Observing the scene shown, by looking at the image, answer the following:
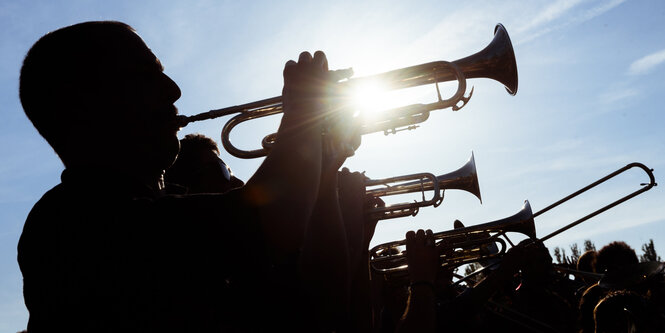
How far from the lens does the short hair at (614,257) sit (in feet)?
19.1

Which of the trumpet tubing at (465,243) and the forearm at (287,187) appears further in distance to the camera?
the trumpet tubing at (465,243)

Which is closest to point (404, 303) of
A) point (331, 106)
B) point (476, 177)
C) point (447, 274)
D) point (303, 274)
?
point (447, 274)

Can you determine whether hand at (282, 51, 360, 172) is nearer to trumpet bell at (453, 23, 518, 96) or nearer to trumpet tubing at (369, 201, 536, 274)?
trumpet bell at (453, 23, 518, 96)

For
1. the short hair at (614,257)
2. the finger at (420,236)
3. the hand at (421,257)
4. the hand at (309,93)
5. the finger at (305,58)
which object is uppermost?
the finger at (305,58)

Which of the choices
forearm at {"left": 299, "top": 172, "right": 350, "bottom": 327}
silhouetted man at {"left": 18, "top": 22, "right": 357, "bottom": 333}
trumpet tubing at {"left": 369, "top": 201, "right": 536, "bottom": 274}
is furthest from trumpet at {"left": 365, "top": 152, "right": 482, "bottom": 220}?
silhouetted man at {"left": 18, "top": 22, "right": 357, "bottom": 333}

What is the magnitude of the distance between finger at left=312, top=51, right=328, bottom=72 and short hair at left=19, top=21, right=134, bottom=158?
0.83 meters

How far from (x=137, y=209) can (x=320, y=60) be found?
3.25 feet

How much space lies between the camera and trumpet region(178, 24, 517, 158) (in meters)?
3.24

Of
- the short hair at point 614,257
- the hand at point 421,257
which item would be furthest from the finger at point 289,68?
the short hair at point 614,257

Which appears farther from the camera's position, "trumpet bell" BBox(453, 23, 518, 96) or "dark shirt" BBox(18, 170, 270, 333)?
"trumpet bell" BBox(453, 23, 518, 96)

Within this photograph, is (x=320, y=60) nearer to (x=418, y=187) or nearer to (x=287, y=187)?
(x=287, y=187)

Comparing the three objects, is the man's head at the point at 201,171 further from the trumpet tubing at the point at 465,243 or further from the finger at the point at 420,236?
the trumpet tubing at the point at 465,243

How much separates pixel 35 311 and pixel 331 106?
1.32 metres

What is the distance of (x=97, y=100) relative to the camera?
5.69 ft
